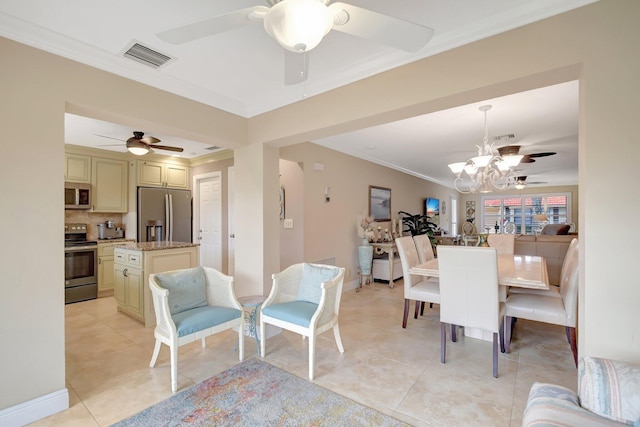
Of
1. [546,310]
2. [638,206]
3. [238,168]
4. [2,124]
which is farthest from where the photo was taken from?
[238,168]

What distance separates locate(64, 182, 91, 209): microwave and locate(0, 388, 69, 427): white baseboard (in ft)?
11.2

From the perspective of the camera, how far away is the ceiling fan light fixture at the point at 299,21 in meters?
1.14

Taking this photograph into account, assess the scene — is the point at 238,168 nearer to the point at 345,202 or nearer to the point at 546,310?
the point at 345,202

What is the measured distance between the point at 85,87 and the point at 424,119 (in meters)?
3.29

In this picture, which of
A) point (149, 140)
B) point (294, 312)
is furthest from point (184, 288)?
point (149, 140)

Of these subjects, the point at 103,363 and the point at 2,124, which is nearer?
the point at 2,124

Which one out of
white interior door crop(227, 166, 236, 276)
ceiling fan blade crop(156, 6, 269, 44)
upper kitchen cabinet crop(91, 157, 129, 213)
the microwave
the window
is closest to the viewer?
ceiling fan blade crop(156, 6, 269, 44)

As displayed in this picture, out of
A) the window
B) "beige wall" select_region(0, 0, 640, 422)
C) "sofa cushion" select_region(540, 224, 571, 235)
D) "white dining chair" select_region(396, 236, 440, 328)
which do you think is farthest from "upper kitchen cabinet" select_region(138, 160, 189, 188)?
the window

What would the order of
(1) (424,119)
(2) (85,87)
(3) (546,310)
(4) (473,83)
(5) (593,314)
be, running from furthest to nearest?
(1) (424,119)
(3) (546,310)
(2) (85,87)
(4) (473,83)
(5) (593,314)

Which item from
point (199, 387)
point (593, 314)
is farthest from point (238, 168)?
point (593, 314)

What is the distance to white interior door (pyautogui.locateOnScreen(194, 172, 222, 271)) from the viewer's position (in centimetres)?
514

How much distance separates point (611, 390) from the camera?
126cm

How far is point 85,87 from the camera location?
213cm

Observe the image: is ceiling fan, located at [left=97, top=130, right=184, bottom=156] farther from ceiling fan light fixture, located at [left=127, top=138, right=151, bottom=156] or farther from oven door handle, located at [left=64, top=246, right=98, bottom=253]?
oven door handle, located at [left=64, top=246, right=98, bottom=253]
